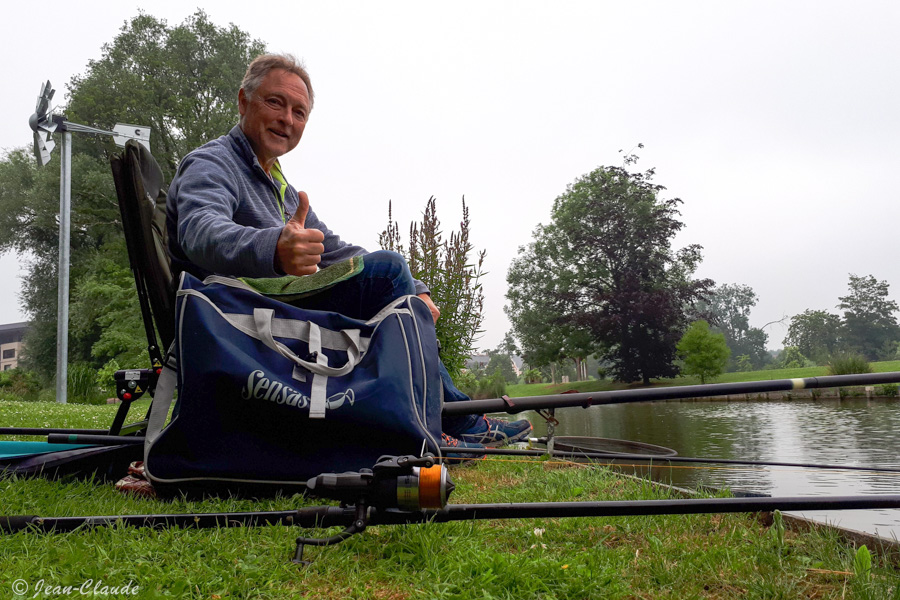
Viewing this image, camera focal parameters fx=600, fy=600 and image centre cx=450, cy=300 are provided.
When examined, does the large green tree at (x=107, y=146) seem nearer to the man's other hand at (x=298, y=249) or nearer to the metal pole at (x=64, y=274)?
the metal pole at (x=64, y=274)

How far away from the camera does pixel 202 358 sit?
1784 millimetres

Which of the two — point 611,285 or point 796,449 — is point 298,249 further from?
point 611,285

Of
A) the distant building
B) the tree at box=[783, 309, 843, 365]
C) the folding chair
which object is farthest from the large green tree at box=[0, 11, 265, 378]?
the distant building

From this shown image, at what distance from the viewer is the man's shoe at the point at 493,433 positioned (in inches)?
152

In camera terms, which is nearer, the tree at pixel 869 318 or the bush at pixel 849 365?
the bush at pixel 849 365

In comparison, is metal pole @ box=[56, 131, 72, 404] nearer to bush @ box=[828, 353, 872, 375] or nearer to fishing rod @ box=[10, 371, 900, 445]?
fishing rod @ box=[10, 371, 900, 445]

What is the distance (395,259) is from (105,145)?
27297mm

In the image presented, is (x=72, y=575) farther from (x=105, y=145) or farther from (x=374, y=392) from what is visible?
(x=105, y=145)

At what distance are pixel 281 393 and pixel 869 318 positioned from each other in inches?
3027

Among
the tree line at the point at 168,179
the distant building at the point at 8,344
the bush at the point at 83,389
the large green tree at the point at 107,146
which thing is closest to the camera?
the bush at the point at 83,389

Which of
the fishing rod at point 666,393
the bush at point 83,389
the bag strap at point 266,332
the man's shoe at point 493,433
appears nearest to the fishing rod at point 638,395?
the fishing rod at point 666,393

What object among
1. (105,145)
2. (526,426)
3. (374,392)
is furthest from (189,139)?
(374,392)

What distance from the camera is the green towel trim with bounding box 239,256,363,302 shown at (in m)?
2.03

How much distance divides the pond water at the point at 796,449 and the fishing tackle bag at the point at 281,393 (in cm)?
140
